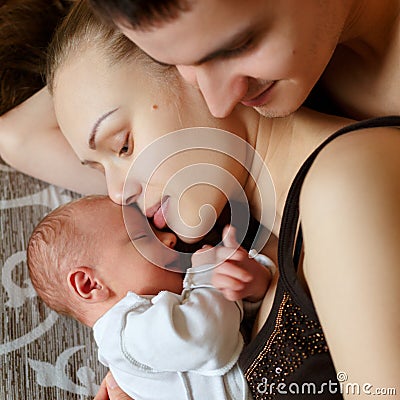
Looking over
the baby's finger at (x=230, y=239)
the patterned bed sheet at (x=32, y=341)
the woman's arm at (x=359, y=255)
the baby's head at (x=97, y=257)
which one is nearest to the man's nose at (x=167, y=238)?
the baby's head at (x=97, y=257)

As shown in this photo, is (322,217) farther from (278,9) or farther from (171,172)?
(171,172)

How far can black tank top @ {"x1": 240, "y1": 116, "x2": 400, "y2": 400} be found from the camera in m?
0.84

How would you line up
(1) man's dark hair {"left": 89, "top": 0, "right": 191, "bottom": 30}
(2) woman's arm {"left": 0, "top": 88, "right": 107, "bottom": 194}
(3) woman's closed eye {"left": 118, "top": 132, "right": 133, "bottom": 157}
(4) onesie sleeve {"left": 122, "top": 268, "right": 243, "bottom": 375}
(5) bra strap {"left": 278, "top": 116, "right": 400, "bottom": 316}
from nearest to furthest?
(1) man's dark hair {"left": 89, "top": 0, "right": 191, "bottom": 30}, (5) bra strap {"left": 278, "top": 116, "right": 400, "bottom": 316}, (4) onesie sleeve {"left": 122, "top": 268, "right": 243, "bottom": 375}, (3) woman's closed eye {"left": 118, "top": 132, "right": 133, "bottom": 157}, (2) woman's arm {"left": 0, "top": 88, "right": 107, "bottom": 194}

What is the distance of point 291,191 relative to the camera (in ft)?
2.71

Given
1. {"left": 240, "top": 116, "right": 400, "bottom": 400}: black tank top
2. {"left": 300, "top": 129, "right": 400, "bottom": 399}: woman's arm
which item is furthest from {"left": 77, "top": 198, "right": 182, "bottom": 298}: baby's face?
{"left": 300, "top": 129, "right": 400, "bottom": 399}: woman's arm

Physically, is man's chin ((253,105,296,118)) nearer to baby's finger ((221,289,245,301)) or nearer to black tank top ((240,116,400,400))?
black tank top ((240,116,400,400))

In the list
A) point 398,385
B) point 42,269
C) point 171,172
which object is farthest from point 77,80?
point 398,385

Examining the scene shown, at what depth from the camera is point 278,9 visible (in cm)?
73

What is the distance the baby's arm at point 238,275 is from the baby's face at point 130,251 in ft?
0.36

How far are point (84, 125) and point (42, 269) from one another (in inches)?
10.0

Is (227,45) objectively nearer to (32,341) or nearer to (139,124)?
(139,124)

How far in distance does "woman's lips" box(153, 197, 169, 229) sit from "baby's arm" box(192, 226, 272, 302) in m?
0.12

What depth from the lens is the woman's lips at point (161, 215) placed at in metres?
1.07

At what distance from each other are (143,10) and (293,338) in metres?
0.45
